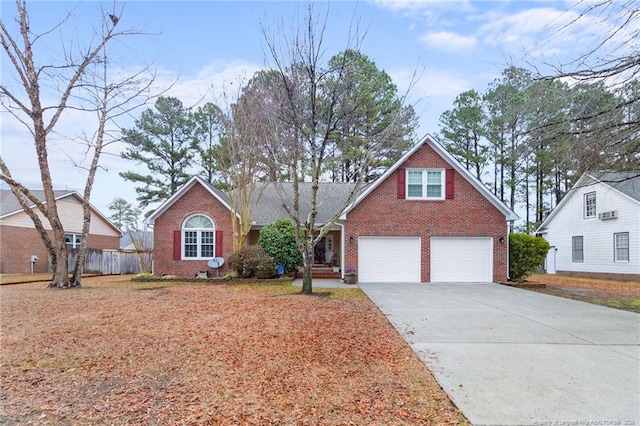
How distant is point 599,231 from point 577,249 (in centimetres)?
220

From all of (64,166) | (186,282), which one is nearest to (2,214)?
(64,166)

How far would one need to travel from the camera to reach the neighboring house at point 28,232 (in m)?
20.8

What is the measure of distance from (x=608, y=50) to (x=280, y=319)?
7748 mm

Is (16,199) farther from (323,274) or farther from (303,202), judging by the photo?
(323,274)

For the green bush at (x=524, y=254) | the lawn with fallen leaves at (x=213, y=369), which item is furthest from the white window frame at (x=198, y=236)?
the green bush at (x=524, y=254)

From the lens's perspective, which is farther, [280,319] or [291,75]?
[291,75]

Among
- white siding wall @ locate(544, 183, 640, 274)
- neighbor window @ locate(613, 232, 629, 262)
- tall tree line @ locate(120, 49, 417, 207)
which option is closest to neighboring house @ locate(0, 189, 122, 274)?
tall tree line @ locate(120, 49, 417, 207)

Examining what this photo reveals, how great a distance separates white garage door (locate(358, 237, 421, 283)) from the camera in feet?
53.1

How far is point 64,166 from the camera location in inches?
620

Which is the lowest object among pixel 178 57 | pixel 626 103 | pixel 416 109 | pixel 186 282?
pixel 186 282

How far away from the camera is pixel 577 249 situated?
23.4m

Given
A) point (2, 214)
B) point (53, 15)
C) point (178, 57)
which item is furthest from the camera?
point (2, 214)

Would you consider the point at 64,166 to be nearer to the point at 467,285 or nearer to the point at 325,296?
the point at 325,296

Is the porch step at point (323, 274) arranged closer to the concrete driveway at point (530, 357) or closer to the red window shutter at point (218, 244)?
the red window shutter at point (218, 244)
